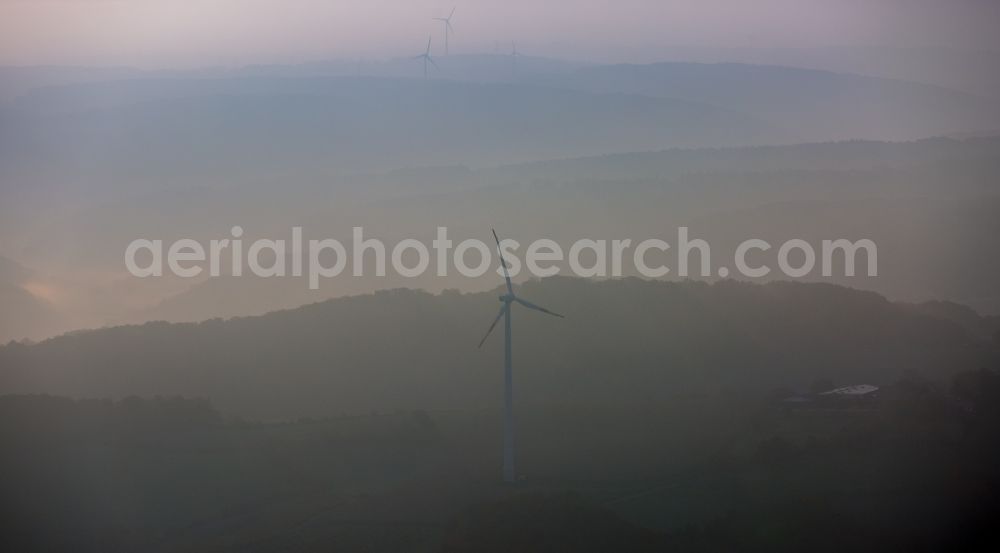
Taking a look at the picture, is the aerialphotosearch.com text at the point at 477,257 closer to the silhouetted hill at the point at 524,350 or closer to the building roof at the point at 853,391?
the silhouetted hill at the point at 524,350

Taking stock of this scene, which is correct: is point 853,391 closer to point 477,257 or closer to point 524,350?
point 524,350

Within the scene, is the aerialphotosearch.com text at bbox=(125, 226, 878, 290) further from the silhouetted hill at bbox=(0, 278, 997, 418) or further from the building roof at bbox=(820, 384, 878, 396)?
the building roof at bbox=(820, 384, 878, 396)

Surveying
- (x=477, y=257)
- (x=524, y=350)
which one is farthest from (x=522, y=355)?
(x=477, y=257)

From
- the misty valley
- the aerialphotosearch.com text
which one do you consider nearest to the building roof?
the misty valley

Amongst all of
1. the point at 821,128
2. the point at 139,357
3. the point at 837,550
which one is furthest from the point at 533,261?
the point at 821,128

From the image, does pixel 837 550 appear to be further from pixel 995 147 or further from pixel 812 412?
pixel 995 147

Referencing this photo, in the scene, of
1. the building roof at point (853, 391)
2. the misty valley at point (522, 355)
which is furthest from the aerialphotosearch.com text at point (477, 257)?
the building roof at point (853, 391)

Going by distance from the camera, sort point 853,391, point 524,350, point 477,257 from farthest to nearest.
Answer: point 477,257
point 524,350
point 853,391

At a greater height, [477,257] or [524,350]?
[477,257]
